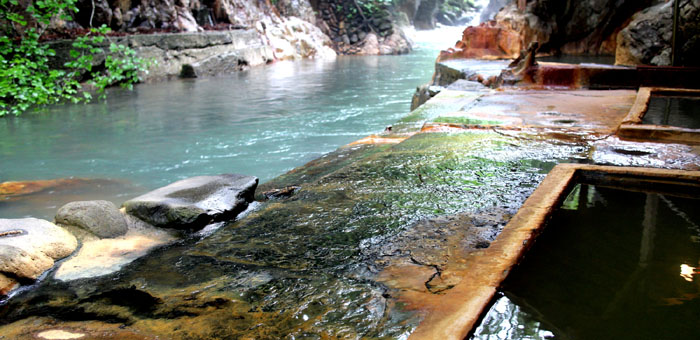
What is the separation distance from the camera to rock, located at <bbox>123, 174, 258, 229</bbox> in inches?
109

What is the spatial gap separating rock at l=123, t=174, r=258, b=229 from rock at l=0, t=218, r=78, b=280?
16.7 inches

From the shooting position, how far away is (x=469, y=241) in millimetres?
2104

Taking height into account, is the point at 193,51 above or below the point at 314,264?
above

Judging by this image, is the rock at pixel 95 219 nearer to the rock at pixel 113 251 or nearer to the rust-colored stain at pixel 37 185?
the rock at pixel 113 251

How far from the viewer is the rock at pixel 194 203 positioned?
9.09 ft

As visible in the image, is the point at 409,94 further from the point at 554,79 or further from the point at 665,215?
the point at 665,215

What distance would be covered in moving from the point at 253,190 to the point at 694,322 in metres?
2.57

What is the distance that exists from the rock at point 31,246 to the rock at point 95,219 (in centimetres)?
11

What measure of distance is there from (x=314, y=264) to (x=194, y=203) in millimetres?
1198

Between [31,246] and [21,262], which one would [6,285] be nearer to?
[21,262]

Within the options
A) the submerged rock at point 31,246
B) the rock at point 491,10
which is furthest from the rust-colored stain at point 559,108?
the rock at point 491,10

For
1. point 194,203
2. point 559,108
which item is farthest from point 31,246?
point 559,108

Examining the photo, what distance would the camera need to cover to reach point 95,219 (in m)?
2.66

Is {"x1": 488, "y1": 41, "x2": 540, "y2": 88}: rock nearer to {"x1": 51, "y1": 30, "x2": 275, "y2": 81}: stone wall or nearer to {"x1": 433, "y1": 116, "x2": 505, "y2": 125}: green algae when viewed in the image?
{"x1": 433, "y1": 116, "x2": 505, "y2": 125}: green algae
